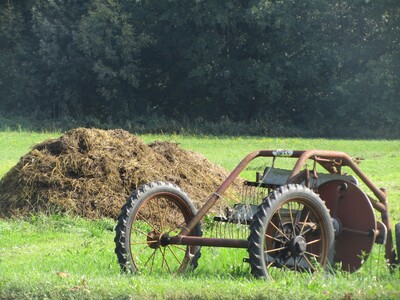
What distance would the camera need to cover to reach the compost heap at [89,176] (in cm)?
1548

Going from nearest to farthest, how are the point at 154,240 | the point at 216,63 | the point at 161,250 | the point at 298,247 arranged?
the point at 298,247 → the point at 154,240 → the point at 161,250 → the point at 216,63

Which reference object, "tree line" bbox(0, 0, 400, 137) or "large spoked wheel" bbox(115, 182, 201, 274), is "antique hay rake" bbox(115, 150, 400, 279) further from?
"tree line" bbox(0, 0, 400, 137)

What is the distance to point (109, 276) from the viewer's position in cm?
902

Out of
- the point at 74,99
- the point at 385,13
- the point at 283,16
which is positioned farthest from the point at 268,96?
the point at 74,99

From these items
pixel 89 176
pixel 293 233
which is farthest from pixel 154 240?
pixel 89 176

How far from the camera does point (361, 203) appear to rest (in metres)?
8.98

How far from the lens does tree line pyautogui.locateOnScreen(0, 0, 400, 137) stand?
2115 inches

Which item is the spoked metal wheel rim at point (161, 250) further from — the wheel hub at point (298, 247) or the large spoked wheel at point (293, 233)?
the wheel hub at point (298, 247)

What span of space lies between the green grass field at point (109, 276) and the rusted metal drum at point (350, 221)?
21 cm

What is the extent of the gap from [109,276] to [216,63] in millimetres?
47164

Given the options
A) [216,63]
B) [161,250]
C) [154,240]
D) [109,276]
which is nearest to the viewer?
[109,276]

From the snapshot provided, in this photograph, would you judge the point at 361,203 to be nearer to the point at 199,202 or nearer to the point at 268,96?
the point at 199,202

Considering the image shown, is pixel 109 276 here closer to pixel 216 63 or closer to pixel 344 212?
pixel 344 212

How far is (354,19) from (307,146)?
20.6m
